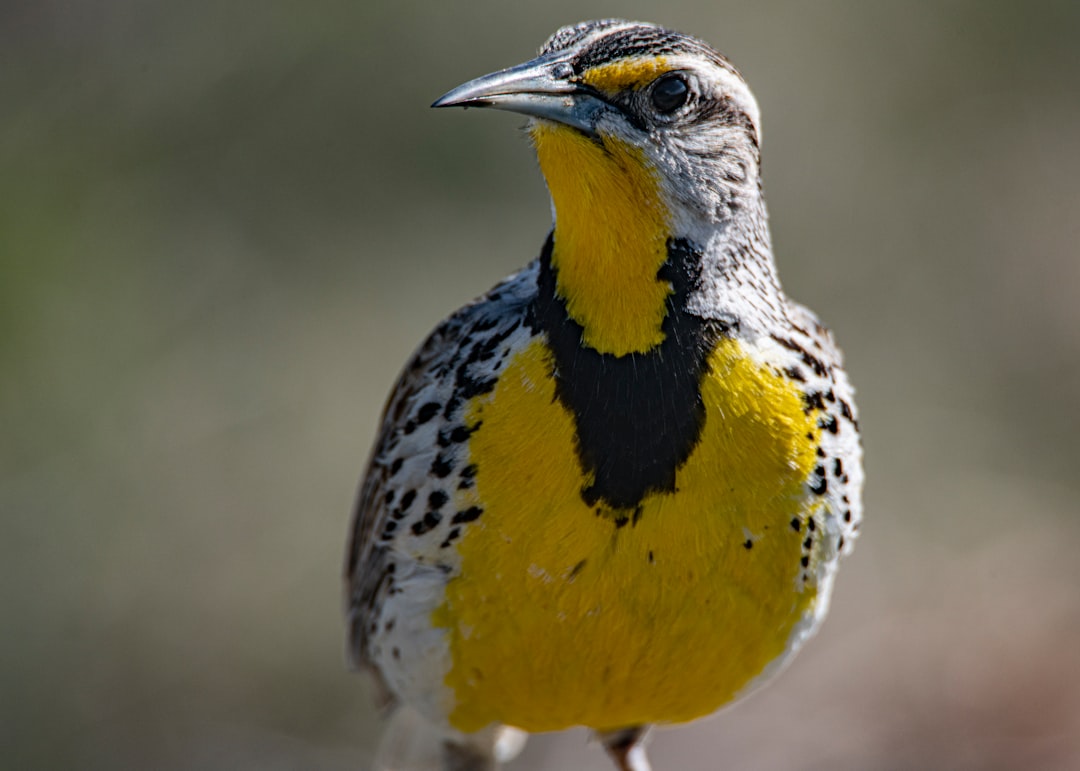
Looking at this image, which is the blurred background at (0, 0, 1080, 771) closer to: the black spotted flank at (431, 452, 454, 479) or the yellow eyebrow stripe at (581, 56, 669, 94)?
the black spotted flank at (431, 452, 454, 479)

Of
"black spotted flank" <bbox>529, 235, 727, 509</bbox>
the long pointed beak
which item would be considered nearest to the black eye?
the long pointed beak

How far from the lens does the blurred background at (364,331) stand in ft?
19.8

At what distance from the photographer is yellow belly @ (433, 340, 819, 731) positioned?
2.82 meters

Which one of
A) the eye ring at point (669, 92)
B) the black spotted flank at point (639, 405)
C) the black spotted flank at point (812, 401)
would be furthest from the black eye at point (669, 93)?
the black spotted flank at point (812, 401)

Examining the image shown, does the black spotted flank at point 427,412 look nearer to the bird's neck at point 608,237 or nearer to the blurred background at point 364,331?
the bird's neck at point 608,237

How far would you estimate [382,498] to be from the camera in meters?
3.32

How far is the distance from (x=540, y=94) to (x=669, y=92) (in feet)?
0.86

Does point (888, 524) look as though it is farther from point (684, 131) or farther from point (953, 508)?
point (684, 131)

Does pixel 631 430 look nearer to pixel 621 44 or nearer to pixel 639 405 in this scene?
pixel 639 405

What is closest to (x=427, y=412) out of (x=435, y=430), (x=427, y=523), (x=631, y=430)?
(x=435, y=430)

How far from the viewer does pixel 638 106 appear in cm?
274

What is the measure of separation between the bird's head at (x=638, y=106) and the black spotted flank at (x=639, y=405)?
→ 0.14m

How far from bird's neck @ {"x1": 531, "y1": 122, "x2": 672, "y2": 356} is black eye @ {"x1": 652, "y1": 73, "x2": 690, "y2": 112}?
0.38 ft

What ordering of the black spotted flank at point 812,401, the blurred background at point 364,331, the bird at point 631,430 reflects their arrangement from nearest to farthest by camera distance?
the bird at point 631,430, the black spotted flank at point 812,401, the blurred background at point 364,331
